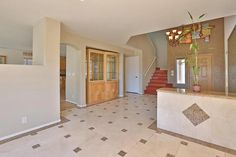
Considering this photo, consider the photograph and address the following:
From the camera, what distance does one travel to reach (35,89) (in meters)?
3.03

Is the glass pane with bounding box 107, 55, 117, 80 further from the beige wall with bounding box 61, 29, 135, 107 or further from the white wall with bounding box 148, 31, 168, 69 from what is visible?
the white wall with bounding box 148, 31, 168, 69

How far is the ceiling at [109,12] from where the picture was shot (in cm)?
255

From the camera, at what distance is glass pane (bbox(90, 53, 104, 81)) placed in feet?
17.7

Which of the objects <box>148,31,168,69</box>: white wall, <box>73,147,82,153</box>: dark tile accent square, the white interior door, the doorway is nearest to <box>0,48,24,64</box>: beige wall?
the white interior door

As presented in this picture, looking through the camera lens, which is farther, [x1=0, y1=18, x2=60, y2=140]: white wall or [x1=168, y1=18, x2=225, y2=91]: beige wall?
[x1=168, y1=18, x2=225, y2=91]: beige wall

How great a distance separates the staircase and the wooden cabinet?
2.34 metres

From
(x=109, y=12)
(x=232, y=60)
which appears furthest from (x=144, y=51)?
(x=109, y=12)

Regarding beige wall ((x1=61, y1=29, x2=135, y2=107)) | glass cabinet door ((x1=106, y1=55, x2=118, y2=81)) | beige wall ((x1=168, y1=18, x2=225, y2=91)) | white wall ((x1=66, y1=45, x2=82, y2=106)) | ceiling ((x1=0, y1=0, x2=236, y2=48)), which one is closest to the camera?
ceiling ((x1=0, y1=0, x2=236, y2=48))

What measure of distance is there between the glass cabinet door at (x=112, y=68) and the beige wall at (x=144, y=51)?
1.15 m

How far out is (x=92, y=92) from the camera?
5.27 meters

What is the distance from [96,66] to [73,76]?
3.43 ft

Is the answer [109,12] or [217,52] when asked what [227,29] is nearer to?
[217,52]

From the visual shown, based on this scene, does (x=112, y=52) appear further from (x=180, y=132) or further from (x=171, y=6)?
(x=180, y=132)

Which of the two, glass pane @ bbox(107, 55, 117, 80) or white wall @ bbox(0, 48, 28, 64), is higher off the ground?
white wall @ bbox(0, 48, 28, 64)
